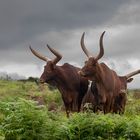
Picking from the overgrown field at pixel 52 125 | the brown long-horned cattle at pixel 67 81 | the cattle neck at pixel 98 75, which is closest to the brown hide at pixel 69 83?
the brown long-horned cattle at pixel 67 81

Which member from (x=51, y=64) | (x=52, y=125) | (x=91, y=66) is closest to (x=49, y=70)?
(x=51, y=64)

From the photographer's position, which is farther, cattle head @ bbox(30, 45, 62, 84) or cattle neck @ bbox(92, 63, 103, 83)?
cattle head @ bbox(30, 45, 62, 84)

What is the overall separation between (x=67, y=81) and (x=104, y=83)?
46.7 inches

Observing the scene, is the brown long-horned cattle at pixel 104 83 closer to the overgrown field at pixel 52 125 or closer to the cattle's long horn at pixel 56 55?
the cattle's long horn at pixel 56 55

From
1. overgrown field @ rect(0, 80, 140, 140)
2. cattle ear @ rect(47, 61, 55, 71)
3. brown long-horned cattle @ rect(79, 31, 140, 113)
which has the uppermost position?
cattle ear @ rect(47, 61, 55, 71)

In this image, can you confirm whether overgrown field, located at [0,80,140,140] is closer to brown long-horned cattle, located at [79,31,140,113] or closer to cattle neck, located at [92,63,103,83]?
brown long-horned cattle, located at [79,31,140,113]

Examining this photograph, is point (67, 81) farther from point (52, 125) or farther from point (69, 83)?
point (52, 125)

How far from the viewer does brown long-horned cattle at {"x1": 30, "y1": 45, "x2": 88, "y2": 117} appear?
Answer: 1711cm

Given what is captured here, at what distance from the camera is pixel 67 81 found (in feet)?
57.0

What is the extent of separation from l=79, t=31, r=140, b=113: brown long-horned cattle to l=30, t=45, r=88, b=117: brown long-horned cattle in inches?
22.3

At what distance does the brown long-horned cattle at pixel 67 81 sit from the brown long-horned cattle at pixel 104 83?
0.57m

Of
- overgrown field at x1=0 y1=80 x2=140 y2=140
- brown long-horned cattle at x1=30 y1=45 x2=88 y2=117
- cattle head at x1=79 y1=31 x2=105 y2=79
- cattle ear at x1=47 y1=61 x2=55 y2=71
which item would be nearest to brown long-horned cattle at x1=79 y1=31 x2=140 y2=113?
cattle head at x1=79 y1=31 x2=105 y2=79

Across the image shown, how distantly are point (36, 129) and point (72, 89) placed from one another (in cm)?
840

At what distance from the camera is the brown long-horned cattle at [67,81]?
1711 centimetres
